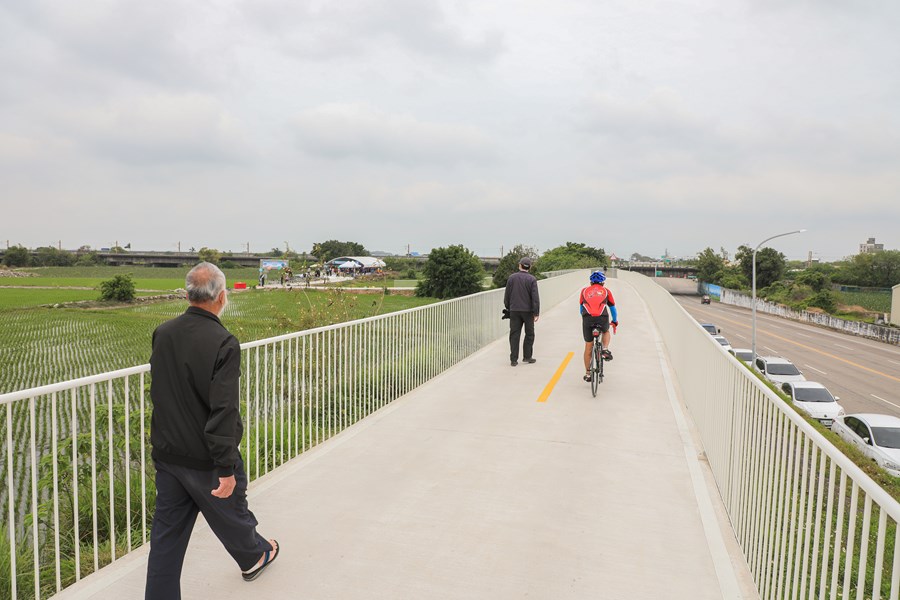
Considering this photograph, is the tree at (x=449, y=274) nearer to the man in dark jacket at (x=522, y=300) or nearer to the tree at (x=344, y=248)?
the man in dark jacket at (x=522, y=300)

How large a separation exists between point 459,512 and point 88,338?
84.6 feet

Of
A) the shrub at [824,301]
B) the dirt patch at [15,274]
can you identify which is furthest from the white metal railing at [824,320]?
the dirt patch at [15,274]

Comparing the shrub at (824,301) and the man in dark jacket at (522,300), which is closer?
the man in dark jacket at (522,300)

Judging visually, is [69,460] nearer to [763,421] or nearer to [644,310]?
[763,421]

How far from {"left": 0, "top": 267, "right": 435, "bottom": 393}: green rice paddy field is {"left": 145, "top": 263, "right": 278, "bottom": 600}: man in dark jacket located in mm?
8570

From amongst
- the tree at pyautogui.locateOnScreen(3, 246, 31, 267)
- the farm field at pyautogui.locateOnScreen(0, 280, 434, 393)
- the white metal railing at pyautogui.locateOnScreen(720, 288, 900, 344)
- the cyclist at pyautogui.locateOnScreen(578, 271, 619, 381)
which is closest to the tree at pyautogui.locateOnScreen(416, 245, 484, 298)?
the farm field at pyautogui.locateOnScreen(0, 280, 434, 393)

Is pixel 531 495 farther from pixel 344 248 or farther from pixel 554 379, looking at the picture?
pixel 344 248

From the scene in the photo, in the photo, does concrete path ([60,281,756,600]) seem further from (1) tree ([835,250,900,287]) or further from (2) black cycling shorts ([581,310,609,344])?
(1) tree ([835,250,900,287])

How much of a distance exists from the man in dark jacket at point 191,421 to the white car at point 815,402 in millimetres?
22638

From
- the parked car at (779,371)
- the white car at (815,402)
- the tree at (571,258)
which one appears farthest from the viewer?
the tree at (571,258)

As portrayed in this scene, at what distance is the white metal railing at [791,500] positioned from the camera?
225 centimetres

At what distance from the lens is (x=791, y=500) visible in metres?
3.18

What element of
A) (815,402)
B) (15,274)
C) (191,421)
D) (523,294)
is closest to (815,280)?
(815,402)

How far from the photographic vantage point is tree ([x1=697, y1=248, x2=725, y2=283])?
140 metres
